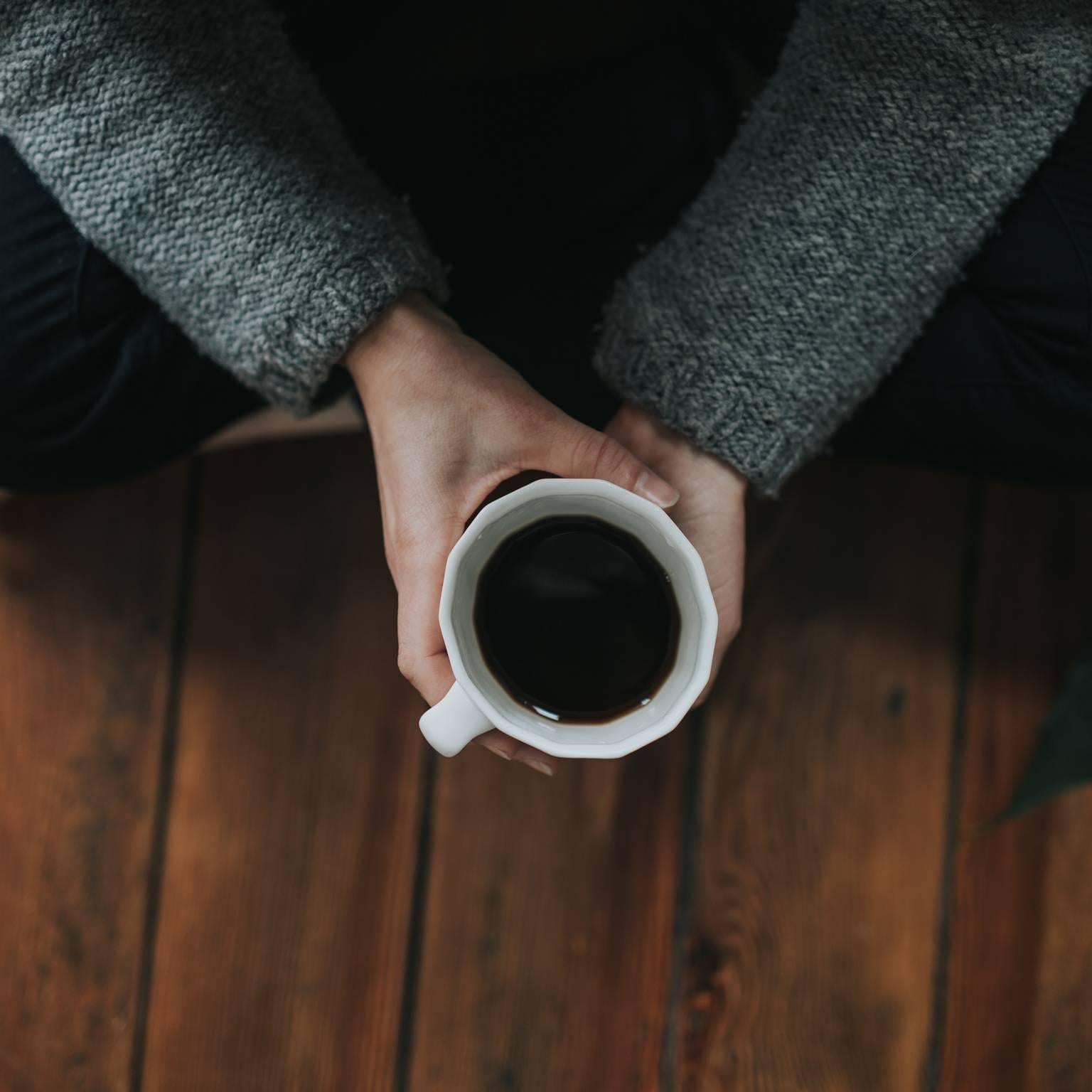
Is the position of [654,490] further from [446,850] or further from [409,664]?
[446,850]

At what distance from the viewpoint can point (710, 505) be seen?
0.54 meters

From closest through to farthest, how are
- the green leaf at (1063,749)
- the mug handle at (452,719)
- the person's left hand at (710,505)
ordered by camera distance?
1. the mug handle at (452,719)
2. the person's left hand at (710,505)
3. the green leaf at (1063,749)

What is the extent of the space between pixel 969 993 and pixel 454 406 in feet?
2.33

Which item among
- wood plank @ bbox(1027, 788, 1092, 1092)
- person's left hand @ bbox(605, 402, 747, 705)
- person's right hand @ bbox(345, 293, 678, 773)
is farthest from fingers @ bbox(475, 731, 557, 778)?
wood plank @ bbox(1027, 788, 1092, 1092)

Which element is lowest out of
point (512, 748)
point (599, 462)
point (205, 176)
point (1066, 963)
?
point (1066, 963)

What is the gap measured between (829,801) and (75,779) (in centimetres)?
66

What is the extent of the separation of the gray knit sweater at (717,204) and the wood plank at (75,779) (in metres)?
0.38

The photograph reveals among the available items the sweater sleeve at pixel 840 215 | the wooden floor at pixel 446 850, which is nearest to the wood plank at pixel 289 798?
the wooden floor at pixel 446 850

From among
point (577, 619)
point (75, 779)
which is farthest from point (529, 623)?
point (75, 779)

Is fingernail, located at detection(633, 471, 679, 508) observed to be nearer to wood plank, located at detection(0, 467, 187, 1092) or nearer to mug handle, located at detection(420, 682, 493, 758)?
mug handle, located at detection(420, 682, 493, 758)

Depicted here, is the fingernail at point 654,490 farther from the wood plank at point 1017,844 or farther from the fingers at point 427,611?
the wood plank at point 1017,844

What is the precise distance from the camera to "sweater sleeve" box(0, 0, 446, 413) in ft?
1.59

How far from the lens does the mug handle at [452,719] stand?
0.43 m

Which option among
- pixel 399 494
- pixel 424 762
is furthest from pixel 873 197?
pixel 424 762
